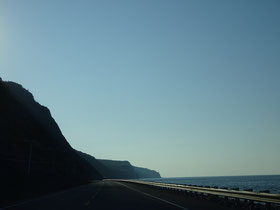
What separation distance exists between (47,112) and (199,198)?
96716mm

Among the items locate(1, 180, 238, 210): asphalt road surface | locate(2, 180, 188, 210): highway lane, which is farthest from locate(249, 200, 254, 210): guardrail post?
locate(2, 180, 188, 210): highway lane

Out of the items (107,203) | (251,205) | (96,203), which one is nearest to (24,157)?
(96,203)

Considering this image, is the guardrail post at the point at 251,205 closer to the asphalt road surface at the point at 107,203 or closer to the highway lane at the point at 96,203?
the asphalt road surface at the point at 107,203

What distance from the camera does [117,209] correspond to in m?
14.7

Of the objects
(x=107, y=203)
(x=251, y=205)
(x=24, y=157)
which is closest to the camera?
(x=251, y=205)

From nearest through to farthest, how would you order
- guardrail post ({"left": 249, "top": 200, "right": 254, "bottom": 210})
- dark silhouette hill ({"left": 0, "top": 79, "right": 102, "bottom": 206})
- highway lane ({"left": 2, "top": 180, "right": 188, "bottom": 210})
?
guardrail post ({"left": 249, "top": 200, "right": 254, "bottom": 210}), highway lane ({"left": 2, "top": 180, "right": 188, "bottom": 210}), dark silhouette hill ({"left": 0, "top": 79, "right": 102, "bottom": 206})

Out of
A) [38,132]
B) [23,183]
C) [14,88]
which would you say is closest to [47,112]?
[14,88]

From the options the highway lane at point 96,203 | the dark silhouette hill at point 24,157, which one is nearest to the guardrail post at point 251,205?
the highway lane at point 96,203

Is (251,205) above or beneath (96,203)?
beneath

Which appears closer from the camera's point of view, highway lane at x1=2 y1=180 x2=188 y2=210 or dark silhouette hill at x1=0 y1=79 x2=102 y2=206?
highway lane at x1=2 y1=180 x2=188 y2=210

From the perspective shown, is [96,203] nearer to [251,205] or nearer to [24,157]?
[251,205]

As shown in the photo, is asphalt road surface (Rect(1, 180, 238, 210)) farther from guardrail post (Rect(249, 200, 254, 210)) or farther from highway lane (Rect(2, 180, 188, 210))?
guardrail post (Rect(249, 200, 254, 210))

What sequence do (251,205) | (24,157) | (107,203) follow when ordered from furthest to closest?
(24,157) → (107,203) → (251,205)

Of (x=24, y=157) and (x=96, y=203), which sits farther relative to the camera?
(x=24, y=157)
